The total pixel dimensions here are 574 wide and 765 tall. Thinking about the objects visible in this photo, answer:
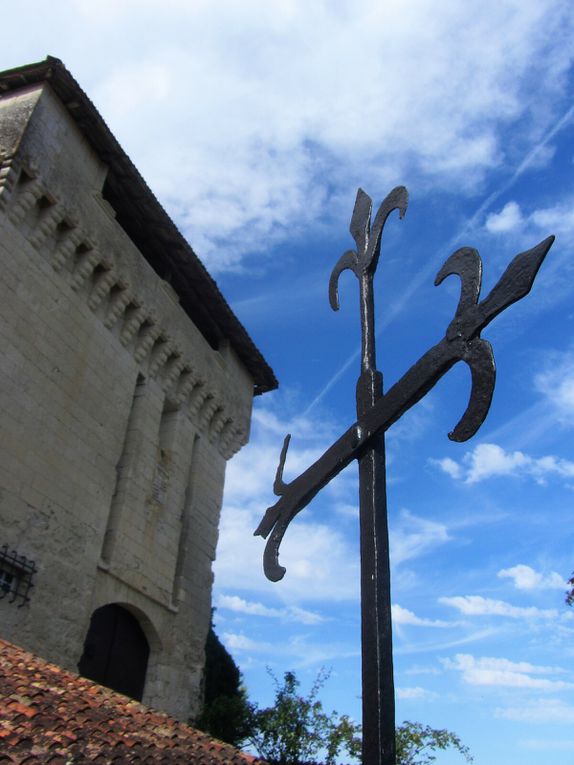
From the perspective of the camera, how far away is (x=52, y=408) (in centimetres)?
933

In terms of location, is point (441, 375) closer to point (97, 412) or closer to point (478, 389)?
point (478, 389)

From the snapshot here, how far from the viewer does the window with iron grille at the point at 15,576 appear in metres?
7.95

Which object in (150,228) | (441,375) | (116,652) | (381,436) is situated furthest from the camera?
(150,228)

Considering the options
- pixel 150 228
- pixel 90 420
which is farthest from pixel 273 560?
pixel 150 228

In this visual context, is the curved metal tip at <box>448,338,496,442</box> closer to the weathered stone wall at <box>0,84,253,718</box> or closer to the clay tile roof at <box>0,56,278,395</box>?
the weathered stone wall at <box>0,84,253,718</box>

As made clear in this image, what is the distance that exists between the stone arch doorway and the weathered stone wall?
19cm

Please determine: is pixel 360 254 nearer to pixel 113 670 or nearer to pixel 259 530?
pixel 259 530

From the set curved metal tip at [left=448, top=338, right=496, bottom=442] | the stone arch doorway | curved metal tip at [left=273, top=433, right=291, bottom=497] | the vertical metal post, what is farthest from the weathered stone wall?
curved metal tip at [left=448, top=338, right=496, bottom=442]

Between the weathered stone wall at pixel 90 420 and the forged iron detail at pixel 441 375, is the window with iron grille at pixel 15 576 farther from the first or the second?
the forged iron detail at pixel 441 375

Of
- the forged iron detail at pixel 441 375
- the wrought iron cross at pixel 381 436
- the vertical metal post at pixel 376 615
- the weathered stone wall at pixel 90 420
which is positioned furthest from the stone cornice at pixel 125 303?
the vertical metal post at pixel 376 615

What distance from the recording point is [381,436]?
8.67ft

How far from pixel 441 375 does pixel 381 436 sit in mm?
364

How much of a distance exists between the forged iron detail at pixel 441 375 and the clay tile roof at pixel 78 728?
9.35ft

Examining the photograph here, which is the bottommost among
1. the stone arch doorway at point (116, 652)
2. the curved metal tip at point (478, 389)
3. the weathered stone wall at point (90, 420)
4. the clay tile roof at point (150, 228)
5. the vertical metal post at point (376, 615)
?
the vertical metal post at point (376, 615)
